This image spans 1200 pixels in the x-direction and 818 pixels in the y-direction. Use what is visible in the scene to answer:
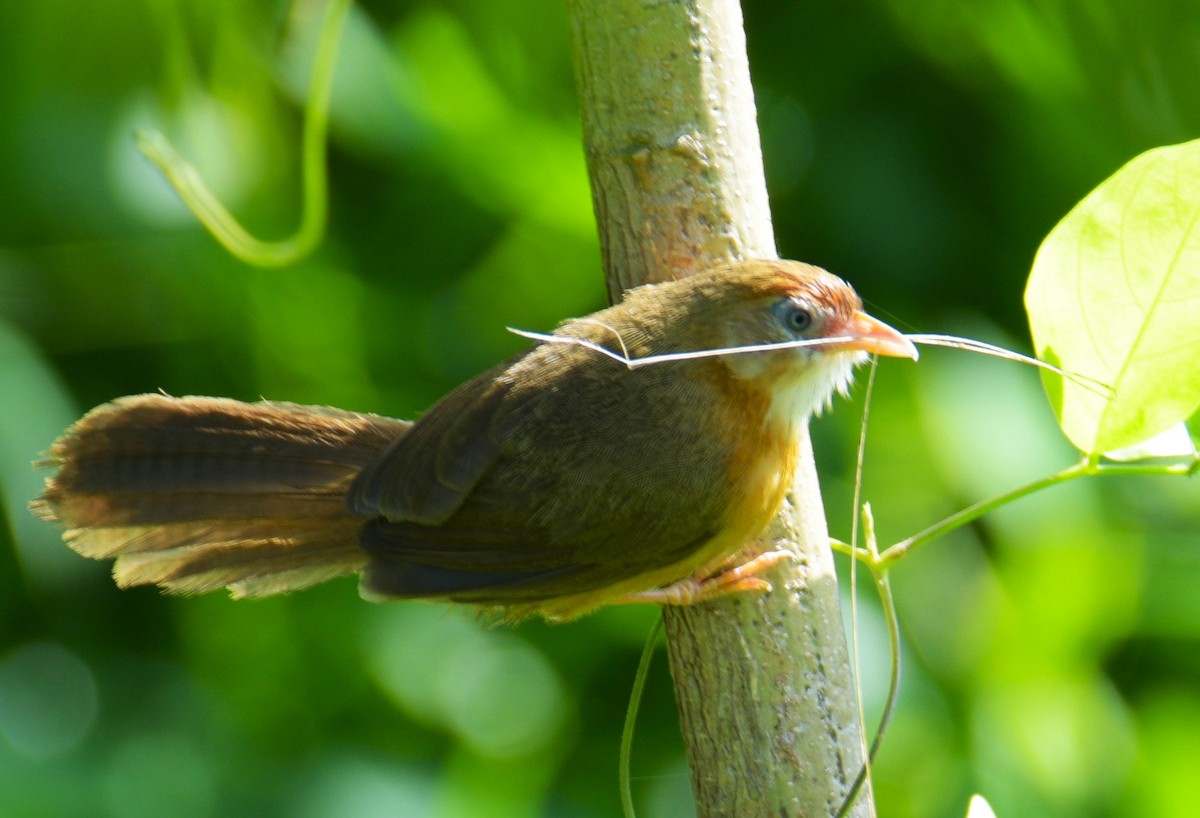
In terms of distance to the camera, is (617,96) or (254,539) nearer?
(617,96)

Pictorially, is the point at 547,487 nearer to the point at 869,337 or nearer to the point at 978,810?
the point at 869,337

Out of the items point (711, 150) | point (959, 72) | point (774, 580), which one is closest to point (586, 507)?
point (774, 580)

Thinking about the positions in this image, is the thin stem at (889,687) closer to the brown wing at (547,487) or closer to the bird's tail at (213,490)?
the brown wing at (547,487)

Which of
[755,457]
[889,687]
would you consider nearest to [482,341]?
[755,457]

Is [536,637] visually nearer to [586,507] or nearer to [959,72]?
[586,507]

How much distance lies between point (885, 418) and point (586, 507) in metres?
1.46

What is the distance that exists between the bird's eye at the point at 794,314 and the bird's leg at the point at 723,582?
0.41 meters

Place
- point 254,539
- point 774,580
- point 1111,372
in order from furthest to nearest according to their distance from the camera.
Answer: point 254,539, point 774,580, point 1111,372

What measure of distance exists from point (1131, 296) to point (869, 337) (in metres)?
0.65

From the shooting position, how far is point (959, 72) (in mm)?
3580

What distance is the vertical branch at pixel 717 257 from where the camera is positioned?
1728 mm

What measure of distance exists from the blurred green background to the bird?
1111mm

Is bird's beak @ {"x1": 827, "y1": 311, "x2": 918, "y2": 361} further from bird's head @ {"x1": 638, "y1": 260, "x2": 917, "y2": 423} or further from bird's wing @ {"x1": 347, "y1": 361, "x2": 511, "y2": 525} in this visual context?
bird's wing @ {"x1": 347, "y1": 361, "x2": 511, "y2": 525}

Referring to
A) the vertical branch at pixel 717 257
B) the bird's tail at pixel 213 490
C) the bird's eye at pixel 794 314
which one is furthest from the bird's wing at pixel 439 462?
the bird's eye at pixel 794 314
